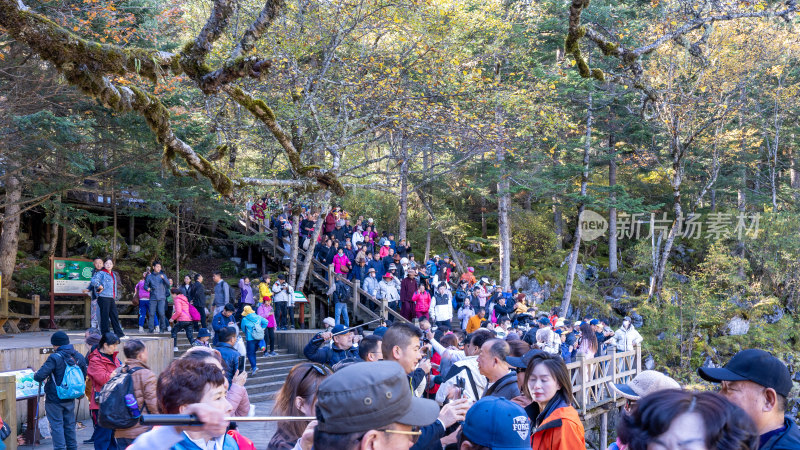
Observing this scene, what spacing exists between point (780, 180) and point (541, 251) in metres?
12.5

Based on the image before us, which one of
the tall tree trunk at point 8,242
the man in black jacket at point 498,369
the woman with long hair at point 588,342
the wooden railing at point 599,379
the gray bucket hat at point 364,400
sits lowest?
the wooden railing at point 599,379

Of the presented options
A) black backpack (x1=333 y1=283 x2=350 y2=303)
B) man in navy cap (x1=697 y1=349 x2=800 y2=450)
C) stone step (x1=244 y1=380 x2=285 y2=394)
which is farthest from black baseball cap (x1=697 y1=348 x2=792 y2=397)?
black backpack (x1=333 y1=283 x2=350 y2=303)

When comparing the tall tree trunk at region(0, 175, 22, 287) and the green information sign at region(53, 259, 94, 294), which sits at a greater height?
the tall tree trunk at region(0, 175, 22, 287)

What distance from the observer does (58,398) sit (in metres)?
7.22

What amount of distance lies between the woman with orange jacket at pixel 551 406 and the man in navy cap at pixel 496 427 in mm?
761

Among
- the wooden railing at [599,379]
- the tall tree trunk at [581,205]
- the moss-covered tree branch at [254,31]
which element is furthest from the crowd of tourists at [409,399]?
the tall tree trunk at [581,205]

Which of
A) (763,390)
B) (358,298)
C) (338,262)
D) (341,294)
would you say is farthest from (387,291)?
(763,390)

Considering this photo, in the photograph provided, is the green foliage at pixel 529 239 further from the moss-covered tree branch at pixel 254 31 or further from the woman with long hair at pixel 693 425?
the woman with long hair at pixel 693 425

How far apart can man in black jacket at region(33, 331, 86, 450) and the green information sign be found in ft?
28.5

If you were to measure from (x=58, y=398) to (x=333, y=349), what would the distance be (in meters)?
3.43

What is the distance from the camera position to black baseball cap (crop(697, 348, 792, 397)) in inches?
113

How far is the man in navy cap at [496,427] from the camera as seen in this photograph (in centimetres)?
288

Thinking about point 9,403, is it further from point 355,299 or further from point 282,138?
point 355,299

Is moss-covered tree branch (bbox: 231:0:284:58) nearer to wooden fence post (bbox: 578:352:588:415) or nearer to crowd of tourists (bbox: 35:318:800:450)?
crowd of tourists (bbox: 35:318:800:450)
